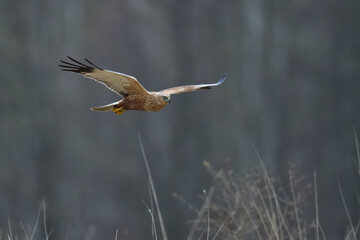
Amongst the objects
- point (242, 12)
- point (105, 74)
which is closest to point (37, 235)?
point (242, 12)

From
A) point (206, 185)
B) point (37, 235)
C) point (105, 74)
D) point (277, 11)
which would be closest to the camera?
point (105, 74)

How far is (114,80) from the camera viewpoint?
101 cm

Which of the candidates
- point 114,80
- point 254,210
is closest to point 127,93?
point 114,80

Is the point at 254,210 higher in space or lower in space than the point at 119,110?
lower

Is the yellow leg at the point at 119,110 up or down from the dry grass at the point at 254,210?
up

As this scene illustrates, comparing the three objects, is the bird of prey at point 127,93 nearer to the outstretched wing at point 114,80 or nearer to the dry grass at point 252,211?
the outstretched wing at point 114,80

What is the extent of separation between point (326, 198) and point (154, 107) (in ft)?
13.3

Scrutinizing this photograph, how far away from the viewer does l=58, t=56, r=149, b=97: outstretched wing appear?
0.96 m

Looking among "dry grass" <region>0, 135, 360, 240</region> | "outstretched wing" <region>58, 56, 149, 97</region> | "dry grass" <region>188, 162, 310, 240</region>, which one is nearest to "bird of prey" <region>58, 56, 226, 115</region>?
"outstretched wing" <region>58, 56, 149, 97</region>

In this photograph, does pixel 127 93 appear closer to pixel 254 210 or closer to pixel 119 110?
pixel 119 110

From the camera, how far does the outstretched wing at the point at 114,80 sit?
0.96 meters

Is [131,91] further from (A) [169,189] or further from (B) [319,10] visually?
(B) [319,10]

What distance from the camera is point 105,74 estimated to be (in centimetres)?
102

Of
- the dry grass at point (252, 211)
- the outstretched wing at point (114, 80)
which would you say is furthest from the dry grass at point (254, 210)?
the outstretched wing at point (114, 80)
